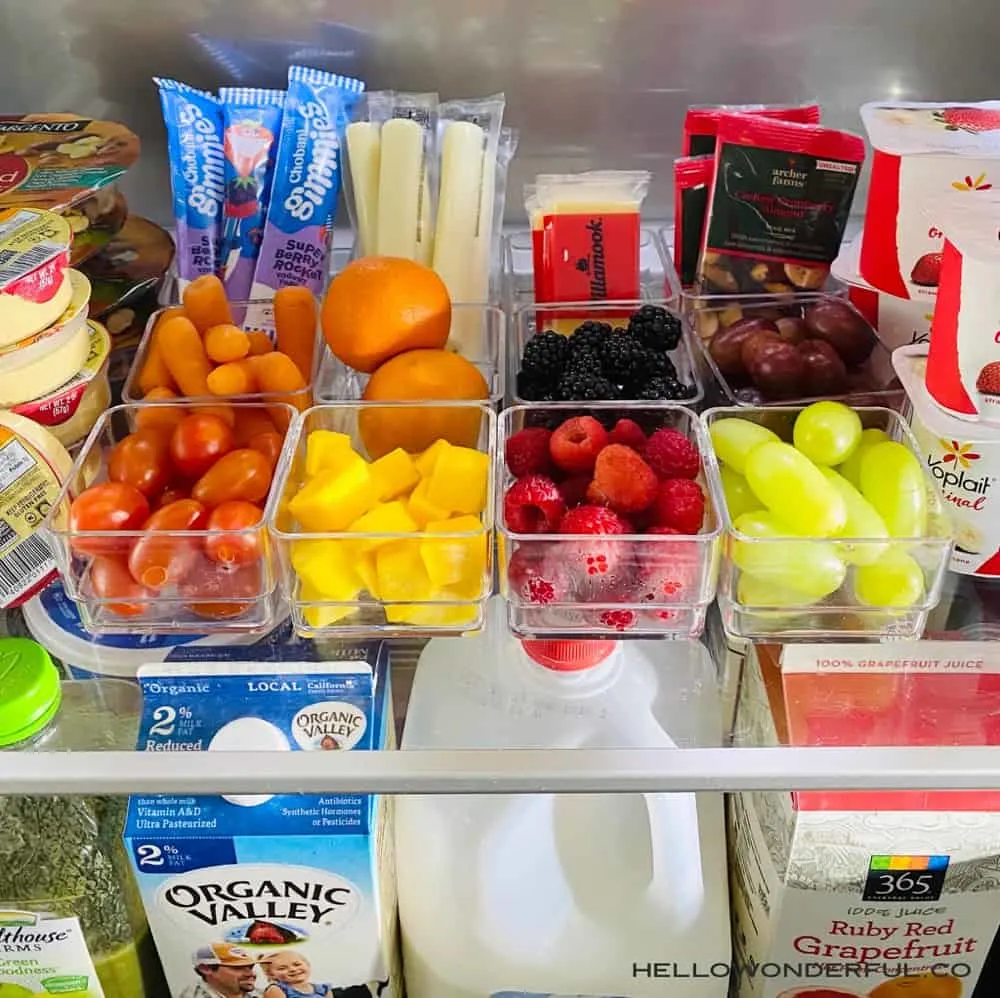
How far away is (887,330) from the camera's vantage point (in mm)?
1071

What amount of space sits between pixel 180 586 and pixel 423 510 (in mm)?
197

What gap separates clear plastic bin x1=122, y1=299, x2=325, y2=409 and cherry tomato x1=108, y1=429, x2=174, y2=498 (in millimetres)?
62

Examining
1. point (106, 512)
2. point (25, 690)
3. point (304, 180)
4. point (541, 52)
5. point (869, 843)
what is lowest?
point (869, 843)

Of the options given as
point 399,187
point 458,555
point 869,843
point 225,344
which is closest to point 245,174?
point 399,187

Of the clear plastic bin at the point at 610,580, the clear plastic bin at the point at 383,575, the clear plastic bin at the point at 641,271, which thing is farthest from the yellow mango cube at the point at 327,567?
the clear plastic bin at the point at 641,271

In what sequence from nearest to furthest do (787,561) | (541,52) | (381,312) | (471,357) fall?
(787,561), (381,312), (471,357), (541,52)

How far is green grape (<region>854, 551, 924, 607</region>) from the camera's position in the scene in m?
0.82

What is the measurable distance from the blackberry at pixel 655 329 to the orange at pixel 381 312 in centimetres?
18

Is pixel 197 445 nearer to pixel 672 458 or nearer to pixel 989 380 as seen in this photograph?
pixel 672 458

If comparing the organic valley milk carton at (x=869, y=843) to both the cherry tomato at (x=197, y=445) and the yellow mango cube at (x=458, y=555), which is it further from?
the cherry tomato at (x=197, y=445)

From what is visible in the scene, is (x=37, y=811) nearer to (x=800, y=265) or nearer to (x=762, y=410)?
(x=762, y=410)

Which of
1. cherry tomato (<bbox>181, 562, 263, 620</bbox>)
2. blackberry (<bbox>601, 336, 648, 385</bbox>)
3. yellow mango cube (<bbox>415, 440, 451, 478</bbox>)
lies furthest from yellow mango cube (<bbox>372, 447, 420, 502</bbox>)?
blackberry (<bbox>601, 336, 648, 385</bbox>)

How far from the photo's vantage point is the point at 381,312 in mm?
1016

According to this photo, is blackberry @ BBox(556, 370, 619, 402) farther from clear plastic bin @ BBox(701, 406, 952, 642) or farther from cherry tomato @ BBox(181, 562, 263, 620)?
cherry tomato @ BBox(181, 562, 263, 620)
